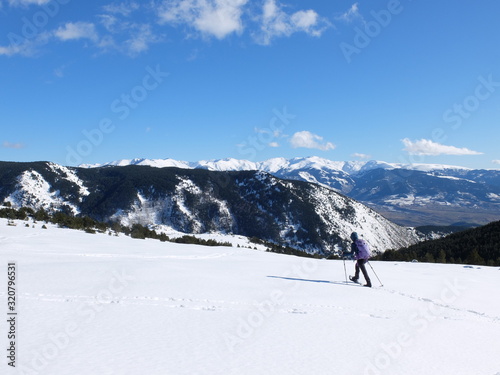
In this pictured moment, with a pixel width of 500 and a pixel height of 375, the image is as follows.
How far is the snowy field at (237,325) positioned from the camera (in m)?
5.15

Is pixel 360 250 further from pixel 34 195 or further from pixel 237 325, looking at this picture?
pixel 34 195

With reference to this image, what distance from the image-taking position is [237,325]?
22.7ft

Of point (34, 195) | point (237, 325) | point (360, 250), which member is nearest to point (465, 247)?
point (360, 250)

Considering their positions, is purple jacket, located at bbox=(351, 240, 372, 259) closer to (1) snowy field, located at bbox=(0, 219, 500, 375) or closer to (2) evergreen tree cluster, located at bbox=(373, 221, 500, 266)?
(1) snowy field, located at bbox=(0, 219, 500, 375)

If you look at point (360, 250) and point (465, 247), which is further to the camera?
point (465, 247)

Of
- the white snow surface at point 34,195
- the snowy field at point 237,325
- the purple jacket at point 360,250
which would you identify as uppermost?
the white snow surface at point 34,195

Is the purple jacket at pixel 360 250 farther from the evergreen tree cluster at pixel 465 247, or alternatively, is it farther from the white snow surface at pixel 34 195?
the white snow surface at pixel 34 195

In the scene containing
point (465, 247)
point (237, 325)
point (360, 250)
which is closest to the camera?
point (237, 325)

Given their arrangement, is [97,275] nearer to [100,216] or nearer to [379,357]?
[379,357]

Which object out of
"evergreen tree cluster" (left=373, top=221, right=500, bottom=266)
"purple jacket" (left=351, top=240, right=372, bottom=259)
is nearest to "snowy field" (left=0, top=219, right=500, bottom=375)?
"purple jacket" (left=351, top=240, right=372, bottom=259)

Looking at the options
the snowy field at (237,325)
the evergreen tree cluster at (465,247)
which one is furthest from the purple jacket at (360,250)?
the evergreen tree cluster at (465,247)

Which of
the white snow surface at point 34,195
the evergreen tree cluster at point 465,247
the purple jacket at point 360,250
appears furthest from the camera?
the white snow surface at point 34,195

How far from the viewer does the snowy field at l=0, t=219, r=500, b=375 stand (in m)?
5.15

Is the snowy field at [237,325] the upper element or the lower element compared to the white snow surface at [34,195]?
lower
